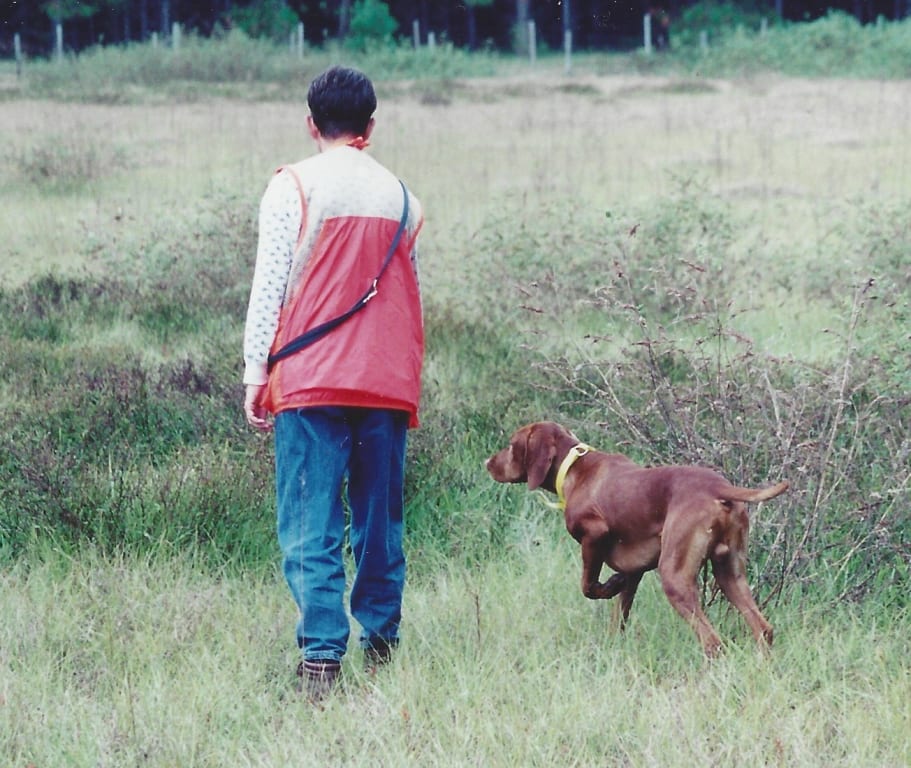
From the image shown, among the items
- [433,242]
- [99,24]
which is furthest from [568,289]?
[99,24]

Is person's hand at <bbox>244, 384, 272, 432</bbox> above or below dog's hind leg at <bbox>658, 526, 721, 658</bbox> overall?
above

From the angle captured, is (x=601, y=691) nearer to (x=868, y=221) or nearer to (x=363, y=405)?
(x=363, y=405)

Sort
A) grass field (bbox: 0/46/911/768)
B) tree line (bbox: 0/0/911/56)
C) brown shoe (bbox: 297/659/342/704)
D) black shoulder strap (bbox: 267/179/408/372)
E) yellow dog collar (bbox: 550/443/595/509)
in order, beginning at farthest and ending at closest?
tree line (bbox: 0/0/911/56) < yellow dog collar (bbox: 550/443/595/509) < brown shoe (bbox: 297/659/342/704) < black shoulder strap (bbox: 267/179/408/372) < grass field (bbox: 0/46/911/768)

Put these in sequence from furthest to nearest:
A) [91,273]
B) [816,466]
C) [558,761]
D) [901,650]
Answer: [91,273] → [816,466] → [901,650] → [558,761]

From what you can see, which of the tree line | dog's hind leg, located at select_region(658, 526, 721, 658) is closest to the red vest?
dog's hind leg, located at select_region(658, 526, 721, 658)

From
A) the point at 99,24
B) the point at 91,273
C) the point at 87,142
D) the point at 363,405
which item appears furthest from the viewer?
the point at 99,24

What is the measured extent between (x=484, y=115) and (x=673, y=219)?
13222 mm

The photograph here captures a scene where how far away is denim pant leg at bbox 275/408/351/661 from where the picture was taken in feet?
13.0

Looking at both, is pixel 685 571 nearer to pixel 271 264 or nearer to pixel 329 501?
pixel 329 501

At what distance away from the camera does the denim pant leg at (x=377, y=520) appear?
13.3ft

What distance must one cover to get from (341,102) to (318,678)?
1689mm

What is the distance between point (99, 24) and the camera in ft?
144

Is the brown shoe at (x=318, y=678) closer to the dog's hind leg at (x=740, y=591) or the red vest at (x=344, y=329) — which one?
the red vest at (x=344, y=329)

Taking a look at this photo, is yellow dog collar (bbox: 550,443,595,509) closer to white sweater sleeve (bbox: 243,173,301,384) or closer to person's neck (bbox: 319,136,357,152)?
white sweater sleeve (bbox: 243,173,301,384)
